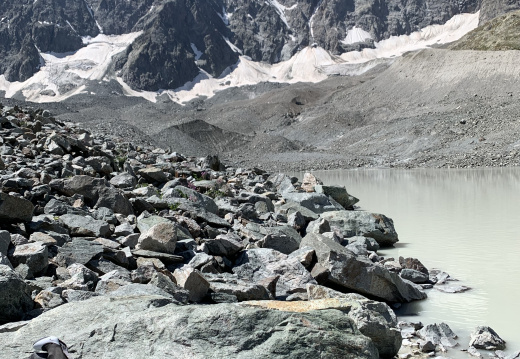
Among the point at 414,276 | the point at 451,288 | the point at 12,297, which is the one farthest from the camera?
the point at 414,276

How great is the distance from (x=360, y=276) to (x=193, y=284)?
2776 millimetres

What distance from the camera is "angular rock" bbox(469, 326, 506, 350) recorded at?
5992mm

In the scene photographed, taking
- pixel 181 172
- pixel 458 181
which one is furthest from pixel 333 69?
pixel 181 172

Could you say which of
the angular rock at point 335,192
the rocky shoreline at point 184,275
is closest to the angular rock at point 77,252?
the rocky shoreline at point 184,275

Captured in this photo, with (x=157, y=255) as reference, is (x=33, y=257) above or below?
above

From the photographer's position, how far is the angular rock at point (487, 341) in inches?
236

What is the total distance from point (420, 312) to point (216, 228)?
143 inches

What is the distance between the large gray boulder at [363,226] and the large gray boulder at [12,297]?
27.1ft

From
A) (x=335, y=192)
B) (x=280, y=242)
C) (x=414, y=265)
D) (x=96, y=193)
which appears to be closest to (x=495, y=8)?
(x=335, y=192)

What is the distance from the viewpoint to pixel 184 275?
573cm

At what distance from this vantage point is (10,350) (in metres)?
3.35

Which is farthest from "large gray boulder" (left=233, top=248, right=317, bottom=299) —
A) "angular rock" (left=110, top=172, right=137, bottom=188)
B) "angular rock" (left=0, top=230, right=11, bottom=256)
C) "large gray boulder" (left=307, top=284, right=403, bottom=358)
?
"angular rock" (left=110, top=172, right=137, bottom=188)

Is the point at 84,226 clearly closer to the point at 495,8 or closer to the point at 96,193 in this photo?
the point at 96,193

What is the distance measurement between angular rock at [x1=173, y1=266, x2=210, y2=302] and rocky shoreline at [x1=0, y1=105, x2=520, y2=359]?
0.6 inches
